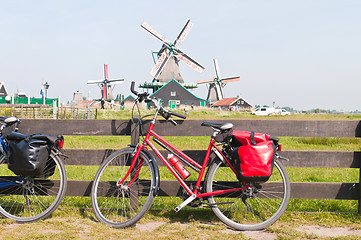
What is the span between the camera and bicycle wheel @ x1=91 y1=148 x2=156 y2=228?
4.16 metres

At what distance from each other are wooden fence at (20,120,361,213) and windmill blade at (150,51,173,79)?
5191 centimetres

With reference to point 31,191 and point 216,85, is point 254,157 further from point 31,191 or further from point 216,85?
point 216,85

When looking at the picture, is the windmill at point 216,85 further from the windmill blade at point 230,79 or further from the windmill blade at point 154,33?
the windmill blade at point 154,33

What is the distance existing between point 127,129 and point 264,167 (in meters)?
1.87

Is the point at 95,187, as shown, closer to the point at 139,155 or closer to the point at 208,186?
the point at 139,155

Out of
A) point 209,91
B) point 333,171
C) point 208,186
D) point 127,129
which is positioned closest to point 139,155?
point 127,129

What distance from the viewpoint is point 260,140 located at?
154 inches

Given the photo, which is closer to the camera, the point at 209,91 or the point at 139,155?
the point at 139,155

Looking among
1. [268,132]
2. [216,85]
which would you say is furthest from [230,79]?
[268,132]

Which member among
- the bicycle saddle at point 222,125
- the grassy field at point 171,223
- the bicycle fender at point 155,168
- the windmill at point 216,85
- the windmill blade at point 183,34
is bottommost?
the grassy field at point 171,223

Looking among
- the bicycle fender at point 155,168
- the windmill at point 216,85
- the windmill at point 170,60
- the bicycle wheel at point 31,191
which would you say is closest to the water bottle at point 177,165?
the bicycle fender at point 155,168

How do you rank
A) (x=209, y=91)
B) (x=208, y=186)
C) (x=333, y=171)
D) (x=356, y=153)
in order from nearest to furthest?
(x=208, y=186) < (x=356, y=153) < (x=333, y=171) < (x=209, y=91)

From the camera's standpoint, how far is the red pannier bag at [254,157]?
3791mm

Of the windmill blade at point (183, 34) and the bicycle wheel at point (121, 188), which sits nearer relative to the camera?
the bicycle wheel at point (121, 188)
